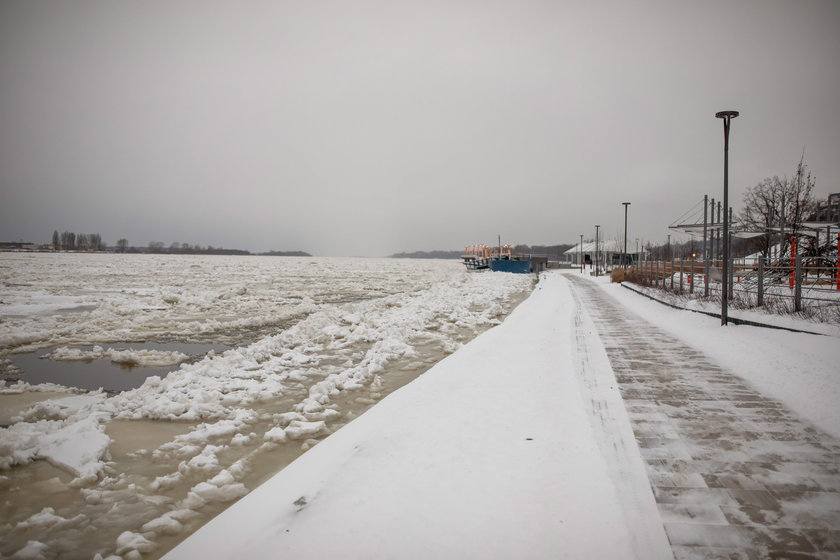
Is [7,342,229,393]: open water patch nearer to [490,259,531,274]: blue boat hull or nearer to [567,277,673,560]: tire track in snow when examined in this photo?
[567,277,673,560]: tire track in snow

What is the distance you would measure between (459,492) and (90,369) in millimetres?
8146

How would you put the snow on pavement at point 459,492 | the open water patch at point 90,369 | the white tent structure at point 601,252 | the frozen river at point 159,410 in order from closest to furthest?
the snow on pavement at point 459,492, the frozen river at point 159,410, the open water patch at point 90,369, the white tent structure at point 601,252

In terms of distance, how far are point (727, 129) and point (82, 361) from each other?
15.8 meters

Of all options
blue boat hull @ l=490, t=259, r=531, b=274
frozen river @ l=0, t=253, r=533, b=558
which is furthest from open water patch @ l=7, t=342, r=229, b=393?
blue boat hull @ l=490, t=259, r=531, b=274

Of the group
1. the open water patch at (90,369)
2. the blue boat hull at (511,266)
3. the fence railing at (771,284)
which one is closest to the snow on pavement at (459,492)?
the open water patch at (90,369)

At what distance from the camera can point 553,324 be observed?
445 inches

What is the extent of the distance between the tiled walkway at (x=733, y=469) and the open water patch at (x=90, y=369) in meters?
7.71

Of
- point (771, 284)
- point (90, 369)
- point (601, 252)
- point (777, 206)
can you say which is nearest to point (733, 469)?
point (90, 369)

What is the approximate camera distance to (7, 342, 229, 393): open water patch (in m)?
6.91

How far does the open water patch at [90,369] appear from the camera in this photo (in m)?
6.91

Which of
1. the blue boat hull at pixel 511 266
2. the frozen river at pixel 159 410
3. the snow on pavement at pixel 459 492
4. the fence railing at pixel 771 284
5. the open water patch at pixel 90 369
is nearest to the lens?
the snow on pavement at pixel 459 492

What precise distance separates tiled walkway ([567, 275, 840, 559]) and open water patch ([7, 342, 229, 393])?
771cm

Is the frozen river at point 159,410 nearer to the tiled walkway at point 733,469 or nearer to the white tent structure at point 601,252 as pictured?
the tiled walkway at point 733,469

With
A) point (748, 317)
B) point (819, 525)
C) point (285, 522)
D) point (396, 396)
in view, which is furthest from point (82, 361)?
point (748, 317)
